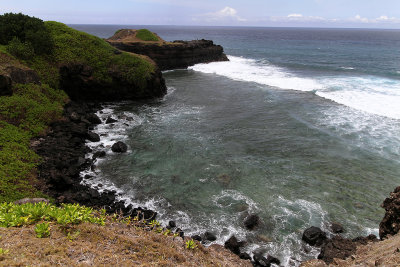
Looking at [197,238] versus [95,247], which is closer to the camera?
[95,247]

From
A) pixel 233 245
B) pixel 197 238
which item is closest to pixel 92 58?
pixel 197 238

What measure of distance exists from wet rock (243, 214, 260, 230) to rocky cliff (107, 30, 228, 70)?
4676 cm

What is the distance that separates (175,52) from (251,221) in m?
49.6

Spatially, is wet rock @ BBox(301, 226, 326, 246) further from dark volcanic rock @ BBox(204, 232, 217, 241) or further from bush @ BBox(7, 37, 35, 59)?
bush @ BBox(7, 37, 35, 59)

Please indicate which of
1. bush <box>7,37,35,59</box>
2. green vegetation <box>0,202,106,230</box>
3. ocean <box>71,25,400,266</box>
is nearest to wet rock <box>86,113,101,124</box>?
ocean <box>71,25,400,266</box>

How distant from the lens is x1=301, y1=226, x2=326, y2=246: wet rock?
38.1ft

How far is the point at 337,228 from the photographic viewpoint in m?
12.3

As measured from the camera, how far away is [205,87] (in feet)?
128

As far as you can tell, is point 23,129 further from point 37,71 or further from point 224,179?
point 224,179

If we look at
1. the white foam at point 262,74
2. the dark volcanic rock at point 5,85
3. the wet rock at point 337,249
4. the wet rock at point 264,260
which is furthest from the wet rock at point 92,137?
the white foam at point 262,74

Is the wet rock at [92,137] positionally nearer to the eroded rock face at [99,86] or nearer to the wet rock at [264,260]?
the eroded rock face at [99,86]

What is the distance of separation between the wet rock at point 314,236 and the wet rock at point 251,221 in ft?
7.18

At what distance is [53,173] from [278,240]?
42.2 ft

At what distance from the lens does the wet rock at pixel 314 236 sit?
11.6m
